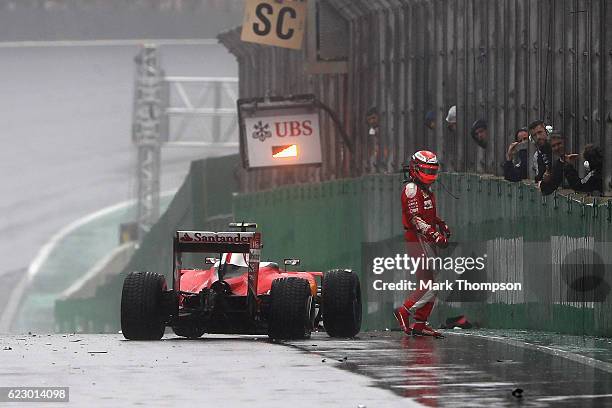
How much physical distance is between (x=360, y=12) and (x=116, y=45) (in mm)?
67407

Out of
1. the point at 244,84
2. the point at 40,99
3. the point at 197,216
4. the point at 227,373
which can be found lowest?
the point at 227,373

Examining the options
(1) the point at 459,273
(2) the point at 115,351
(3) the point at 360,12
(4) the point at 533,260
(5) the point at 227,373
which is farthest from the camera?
(3) the point at 360,12

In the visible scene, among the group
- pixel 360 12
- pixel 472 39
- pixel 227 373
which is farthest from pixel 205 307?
pixel 360 12

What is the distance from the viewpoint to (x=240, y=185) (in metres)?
48.2

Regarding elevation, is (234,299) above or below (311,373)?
above

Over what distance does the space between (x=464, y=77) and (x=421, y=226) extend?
11.5m

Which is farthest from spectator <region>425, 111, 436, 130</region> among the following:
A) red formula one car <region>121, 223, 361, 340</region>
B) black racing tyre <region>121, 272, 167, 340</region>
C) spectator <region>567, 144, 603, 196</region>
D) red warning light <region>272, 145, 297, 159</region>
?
black racing tyre <region>121, 272, 167, 340</region>

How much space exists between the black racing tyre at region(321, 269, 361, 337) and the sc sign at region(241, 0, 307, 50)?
17.6 m

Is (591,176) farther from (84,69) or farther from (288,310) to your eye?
(84,69)

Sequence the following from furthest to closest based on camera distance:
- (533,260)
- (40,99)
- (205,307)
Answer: (40,99) < (533,260) < (205,307)

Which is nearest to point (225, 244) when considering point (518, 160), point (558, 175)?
point (558, 175)

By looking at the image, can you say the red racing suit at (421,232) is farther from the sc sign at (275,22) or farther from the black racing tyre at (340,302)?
the sc sign at (275,22)

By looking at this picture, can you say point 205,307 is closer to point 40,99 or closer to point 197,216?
point 197,216

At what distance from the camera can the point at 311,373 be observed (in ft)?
47.1
